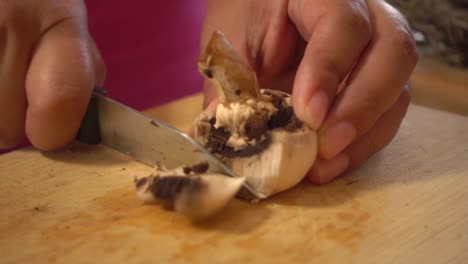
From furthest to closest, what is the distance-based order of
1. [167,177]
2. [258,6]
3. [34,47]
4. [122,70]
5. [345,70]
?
[122,70], [258,6], [34,47], [345,70], [167,177]

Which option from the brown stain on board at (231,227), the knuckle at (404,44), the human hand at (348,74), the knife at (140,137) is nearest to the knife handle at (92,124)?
the knife at (140,137)

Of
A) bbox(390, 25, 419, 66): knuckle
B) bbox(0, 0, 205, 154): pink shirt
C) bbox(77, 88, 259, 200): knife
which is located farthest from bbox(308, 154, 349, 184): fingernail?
bbox(0, 0, 205, 154): pink shirt

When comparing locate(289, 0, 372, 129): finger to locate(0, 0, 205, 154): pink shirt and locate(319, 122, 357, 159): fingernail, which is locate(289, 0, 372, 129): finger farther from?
locate(0, 0, 205, 154): pink shirt

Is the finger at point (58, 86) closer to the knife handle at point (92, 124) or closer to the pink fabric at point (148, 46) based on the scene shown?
the knife handle at point (92, 124)

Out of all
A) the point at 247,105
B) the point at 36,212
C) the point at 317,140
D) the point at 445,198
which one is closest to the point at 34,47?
the point at 36,212

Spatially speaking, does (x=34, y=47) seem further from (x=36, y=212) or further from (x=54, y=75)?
(x=36, y=212)

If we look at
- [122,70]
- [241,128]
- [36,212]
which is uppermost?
[241,128]
